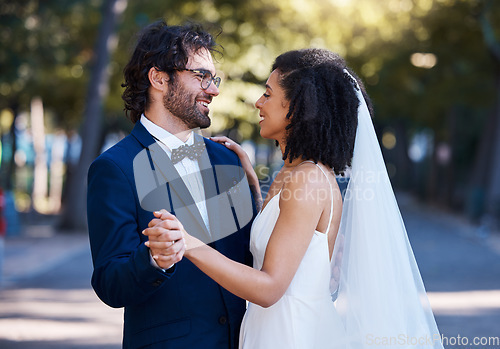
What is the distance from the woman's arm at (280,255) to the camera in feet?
8.75

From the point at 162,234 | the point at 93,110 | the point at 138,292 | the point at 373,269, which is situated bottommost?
the point at 373,269

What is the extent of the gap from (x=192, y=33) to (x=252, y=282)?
1.38 m

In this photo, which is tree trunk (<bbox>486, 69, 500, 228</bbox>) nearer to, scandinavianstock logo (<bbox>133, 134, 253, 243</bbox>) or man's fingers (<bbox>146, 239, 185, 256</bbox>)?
scandinavianstock logo (<bbox>133, 134, 253, 243</bbox>)

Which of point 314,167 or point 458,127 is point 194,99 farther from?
point 458,127

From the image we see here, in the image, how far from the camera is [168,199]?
121 inches

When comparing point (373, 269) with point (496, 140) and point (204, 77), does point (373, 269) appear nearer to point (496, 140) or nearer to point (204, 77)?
point (204, 77)

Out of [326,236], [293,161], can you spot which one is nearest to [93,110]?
[293,161]

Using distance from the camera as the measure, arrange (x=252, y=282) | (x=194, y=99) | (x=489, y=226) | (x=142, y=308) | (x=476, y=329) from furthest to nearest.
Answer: (x=489, y=226)
(x=476, y=329)
(x=194, y=99)
(x=142, y=308)
(x=252, y=282)

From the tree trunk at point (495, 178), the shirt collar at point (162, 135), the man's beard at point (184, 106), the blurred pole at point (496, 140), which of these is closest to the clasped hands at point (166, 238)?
the shirt collar at point (162, 135)

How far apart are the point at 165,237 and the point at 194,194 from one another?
903 mm

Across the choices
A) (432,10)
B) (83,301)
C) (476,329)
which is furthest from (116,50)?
(476,329)

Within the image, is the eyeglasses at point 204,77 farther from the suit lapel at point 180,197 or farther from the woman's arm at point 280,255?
the woman's arm at point 280,255

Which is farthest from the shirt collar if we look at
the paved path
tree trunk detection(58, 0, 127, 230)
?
tree trunk detection(58, 0, 127, 230)

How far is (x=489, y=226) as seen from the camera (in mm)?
20328
